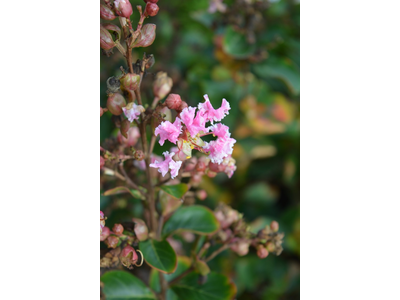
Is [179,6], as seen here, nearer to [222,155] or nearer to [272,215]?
[272,215]

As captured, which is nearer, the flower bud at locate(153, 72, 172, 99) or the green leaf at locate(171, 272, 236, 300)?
the flower bud at locate(153, 72, 172, 99)

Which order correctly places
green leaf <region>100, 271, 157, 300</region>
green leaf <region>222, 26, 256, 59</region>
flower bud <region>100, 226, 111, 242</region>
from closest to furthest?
1. flower bud <region>100, 226, 111, 242</region>
2. green leaf <region>100, 271, 157, 300</region>
3. green leaf <region>222, 26, 256, 59</region>

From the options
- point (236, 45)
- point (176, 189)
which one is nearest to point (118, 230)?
point (176, 189)

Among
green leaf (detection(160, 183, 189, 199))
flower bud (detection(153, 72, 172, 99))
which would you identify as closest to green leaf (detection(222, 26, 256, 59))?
flower bud (detection(153, 72, 172, 99))

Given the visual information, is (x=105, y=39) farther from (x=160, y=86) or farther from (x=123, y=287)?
(x=123, y=287)

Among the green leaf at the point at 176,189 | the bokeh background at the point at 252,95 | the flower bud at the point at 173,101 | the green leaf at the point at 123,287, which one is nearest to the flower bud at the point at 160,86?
the flower bud at the point at 173,101

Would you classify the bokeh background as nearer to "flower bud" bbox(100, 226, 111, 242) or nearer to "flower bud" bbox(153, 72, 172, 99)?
"flower bud" bbox(153, 72, 172, 99)
